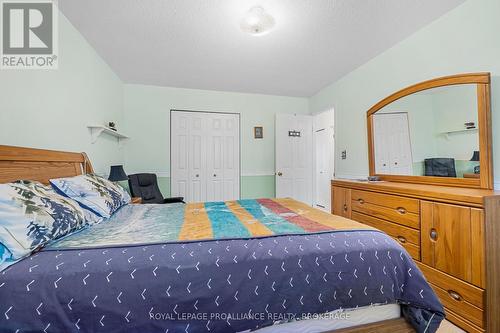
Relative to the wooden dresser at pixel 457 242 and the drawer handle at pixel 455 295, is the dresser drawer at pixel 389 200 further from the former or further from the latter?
the drawer handle at pixel 455 295

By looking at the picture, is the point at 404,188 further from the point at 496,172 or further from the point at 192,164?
the point at 192,164

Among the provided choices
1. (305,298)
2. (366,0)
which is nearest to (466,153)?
(366,0)

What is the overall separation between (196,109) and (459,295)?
3911mm

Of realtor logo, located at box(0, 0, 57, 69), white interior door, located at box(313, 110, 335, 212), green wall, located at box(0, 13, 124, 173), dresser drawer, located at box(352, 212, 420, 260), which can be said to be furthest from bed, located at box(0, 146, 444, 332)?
white interior door, located at box(313, 110, 335, 212)

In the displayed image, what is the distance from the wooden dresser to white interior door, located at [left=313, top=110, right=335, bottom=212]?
2.47 meters

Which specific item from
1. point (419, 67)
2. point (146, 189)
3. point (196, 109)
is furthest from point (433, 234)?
point (196, 109)

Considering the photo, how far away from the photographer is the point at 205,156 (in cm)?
394

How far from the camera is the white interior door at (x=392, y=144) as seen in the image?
2.30 metres

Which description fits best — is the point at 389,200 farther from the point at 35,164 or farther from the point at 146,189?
the point at 146,189

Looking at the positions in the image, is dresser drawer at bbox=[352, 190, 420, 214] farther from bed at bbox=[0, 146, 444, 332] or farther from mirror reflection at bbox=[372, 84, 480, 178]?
bed at bbox=[0, 146, 444, 332]

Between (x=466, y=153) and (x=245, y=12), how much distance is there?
2217mm

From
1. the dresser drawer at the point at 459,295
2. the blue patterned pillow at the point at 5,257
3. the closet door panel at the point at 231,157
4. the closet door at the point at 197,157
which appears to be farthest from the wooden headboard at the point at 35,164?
the dresser drawer at the point at 459,295

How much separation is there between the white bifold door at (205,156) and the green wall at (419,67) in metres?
1.84

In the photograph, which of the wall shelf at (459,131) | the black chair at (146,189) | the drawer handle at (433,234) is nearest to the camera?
the drawer handle at (433,234)
